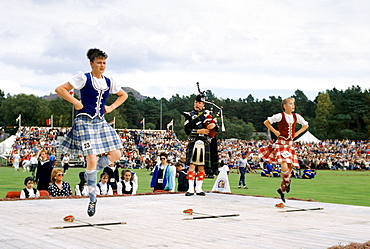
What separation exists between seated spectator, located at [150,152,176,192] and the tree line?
6273 centimetres

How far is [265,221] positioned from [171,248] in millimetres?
2465

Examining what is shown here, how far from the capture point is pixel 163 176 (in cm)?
1233

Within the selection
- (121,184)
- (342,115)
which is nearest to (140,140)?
(342,115)

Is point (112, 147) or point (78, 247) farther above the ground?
point (112, 147)

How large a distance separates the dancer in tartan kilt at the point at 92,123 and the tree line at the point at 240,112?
224 feet

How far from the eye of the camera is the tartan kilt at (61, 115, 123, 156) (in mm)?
6266

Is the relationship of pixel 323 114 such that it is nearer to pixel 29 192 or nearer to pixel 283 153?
pixel 283 153

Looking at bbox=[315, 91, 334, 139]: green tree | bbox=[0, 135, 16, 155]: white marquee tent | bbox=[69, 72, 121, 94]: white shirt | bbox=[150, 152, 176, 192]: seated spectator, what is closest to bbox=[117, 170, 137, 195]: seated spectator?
bbox=[150, 152, 176, 192]: seated spectator

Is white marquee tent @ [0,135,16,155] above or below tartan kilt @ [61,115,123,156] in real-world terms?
above

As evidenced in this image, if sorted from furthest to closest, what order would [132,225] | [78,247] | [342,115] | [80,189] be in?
[342,115]
[80,189]
[132,225]
[78,247]

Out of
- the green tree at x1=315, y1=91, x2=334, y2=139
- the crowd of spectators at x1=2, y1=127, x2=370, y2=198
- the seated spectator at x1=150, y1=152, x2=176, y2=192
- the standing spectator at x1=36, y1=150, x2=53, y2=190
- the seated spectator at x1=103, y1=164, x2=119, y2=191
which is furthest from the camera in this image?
the green tree at x1=315, y1=91, x2=334, y2=139

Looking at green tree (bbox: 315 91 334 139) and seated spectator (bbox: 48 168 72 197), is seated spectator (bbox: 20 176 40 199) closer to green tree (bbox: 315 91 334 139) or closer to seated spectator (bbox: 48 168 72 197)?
seated spectator (bbox: 48 168 72 197)

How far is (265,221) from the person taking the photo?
6.67 metres

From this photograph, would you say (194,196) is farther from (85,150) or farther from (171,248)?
(171,248)
